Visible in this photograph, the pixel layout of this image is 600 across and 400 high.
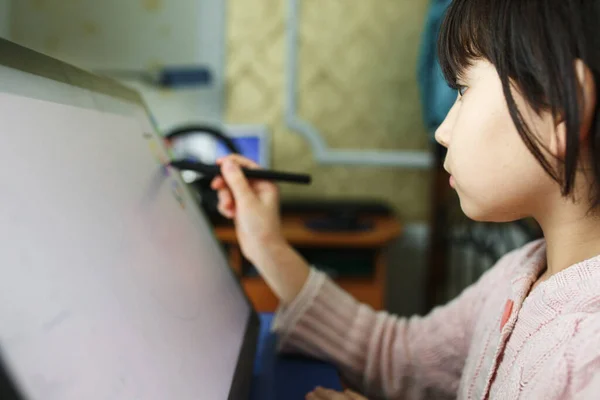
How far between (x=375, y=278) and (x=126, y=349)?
3.74 feet

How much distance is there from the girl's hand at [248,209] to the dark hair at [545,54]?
14.1 inches

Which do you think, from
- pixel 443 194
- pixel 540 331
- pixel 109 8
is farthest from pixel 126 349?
pixel 109 8

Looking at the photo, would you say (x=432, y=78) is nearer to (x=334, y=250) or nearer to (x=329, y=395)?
(x=334, y=250)

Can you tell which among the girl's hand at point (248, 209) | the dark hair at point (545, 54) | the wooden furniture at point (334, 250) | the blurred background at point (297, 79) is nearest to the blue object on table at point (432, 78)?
the blurred background at point (297, 79)

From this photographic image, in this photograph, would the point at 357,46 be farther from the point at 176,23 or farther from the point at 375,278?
the point at 375,278

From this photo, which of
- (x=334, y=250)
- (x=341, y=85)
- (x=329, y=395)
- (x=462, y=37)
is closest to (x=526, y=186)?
(x=462, y=37)

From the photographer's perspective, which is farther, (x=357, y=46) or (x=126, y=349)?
(x=357, y=46)

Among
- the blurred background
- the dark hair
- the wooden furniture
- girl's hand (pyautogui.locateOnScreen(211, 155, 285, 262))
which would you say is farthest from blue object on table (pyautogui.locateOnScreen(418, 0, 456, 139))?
the dark hair

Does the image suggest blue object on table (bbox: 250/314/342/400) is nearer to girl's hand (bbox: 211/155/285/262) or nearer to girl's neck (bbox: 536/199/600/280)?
girl's hand (bbox: 211/155/285/262)

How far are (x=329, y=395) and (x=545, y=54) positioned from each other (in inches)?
14.8

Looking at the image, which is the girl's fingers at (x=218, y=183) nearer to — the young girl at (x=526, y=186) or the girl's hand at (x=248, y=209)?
the girl's hand at (x=248, y=209)

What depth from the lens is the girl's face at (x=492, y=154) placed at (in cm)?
40

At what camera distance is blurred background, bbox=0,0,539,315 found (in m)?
1.74

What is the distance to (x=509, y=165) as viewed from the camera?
411 mm
